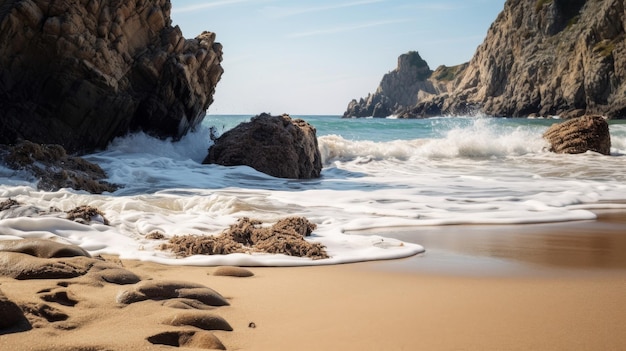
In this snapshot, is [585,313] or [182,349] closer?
[182,349]

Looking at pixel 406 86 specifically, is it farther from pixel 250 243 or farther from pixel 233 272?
pixel 233 272

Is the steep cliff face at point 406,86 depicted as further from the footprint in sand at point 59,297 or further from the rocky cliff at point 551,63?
the footprint in sand at point 59,297

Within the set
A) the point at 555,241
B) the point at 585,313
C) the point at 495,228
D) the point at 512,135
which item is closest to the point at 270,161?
the point at 495,228

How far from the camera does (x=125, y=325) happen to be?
267cm

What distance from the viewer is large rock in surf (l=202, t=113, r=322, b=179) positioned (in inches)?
450

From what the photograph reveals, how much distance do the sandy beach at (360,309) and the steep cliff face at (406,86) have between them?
135 metres

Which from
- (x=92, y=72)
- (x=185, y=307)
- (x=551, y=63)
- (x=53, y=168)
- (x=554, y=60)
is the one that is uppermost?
(x=554, y=60)

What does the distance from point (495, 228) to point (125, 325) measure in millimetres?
4574

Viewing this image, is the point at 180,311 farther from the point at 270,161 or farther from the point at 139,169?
the point at 270,161

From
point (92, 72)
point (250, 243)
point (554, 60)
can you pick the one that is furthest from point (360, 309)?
point (554, 60)

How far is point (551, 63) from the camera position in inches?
2820

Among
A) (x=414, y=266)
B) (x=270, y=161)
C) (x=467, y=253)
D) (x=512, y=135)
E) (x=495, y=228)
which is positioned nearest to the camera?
(x=414, y=266)

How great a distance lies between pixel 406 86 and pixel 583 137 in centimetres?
14221

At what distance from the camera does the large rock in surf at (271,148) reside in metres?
11.4
